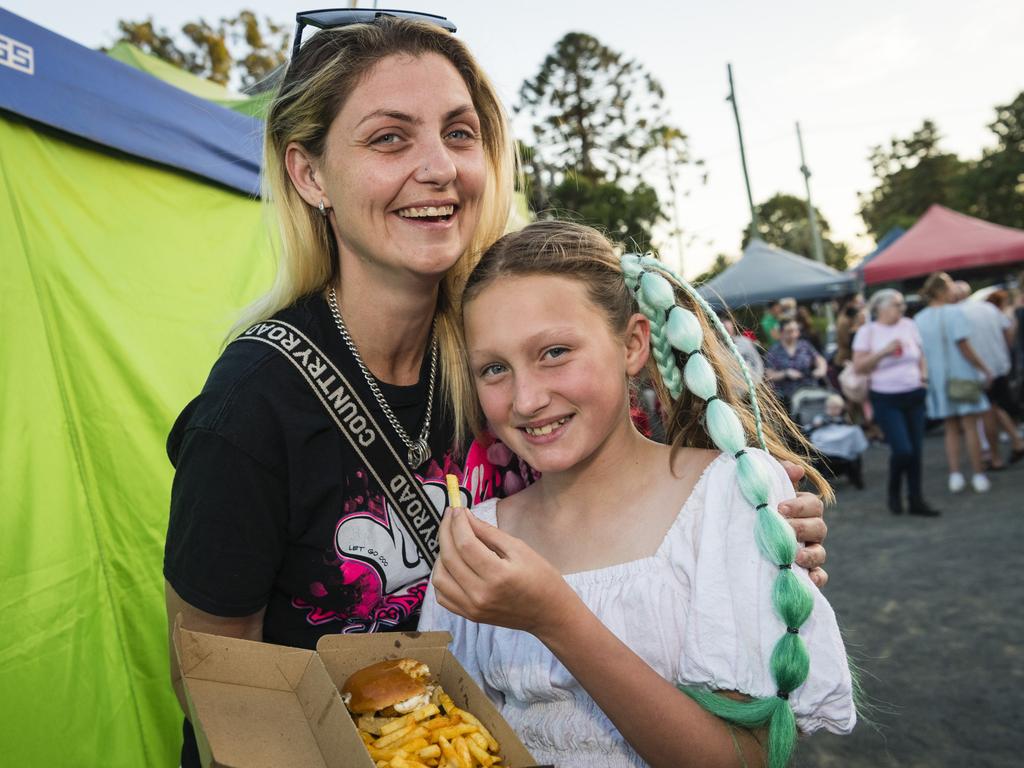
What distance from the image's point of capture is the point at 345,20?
194cm

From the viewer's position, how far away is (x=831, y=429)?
26.5 feet

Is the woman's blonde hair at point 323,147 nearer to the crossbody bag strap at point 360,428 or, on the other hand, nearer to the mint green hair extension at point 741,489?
→ the crossbody bag strap at point 360,428

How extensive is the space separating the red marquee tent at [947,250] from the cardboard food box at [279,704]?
16.8 metres

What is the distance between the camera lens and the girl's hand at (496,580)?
127 cm

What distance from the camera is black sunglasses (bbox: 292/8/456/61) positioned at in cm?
192

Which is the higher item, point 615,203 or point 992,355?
point 615,203

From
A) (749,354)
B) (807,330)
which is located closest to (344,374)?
(749,354)

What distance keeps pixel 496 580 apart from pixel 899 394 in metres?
6.43

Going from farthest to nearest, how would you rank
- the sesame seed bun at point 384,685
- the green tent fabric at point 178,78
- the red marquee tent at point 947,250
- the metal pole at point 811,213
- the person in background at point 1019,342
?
the metal pole at point 811,213 < the red marquee tent at point 947,250 < the person in background at point 1019,342 < the green tent fabric at point 178,78 < the sesame seed bun at point 384,685

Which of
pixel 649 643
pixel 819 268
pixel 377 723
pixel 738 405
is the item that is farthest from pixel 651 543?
pixel 819 268

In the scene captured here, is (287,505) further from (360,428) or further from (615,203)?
(615,203)

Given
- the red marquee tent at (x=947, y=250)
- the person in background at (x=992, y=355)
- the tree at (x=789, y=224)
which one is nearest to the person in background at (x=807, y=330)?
the person in background at (x=992, y=355)

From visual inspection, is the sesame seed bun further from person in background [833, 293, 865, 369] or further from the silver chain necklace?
person in background [833, 293, 865, 369]

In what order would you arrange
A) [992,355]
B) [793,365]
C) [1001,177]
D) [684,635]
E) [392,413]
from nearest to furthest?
[684,635] → [392,413] → [992,355] → [793,365] → [1001,177]
